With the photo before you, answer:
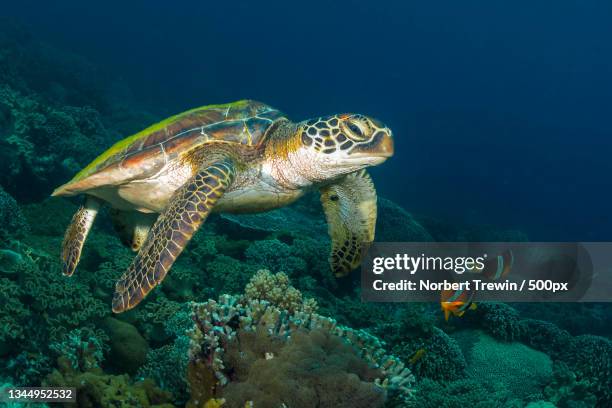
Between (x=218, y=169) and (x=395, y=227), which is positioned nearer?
(x=218, y=169)

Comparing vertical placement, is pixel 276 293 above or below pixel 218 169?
below

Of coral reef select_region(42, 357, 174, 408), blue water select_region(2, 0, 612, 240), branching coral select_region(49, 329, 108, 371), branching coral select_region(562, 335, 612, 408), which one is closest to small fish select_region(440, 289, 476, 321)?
branching coral select_region(562, 335, 612, 408)

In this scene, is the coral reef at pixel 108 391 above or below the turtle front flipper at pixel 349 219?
below

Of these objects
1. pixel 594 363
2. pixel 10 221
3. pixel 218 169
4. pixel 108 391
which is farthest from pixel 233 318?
pixel 594 363

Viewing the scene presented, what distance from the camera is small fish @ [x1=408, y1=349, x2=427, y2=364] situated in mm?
4819

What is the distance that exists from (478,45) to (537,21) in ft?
68.8

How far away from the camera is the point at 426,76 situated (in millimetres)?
131375

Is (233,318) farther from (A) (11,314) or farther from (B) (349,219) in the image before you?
(B) (349,219)

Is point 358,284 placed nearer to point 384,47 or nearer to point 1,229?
point 1,229

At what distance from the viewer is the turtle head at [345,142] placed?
3.48 metres

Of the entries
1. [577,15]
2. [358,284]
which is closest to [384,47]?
[577,15]

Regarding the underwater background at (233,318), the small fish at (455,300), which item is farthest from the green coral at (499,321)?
the small fish at (455,300)

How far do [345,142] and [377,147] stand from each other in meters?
0.29

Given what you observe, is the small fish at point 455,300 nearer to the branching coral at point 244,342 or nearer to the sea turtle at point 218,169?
the sea turtle at point 218,169
